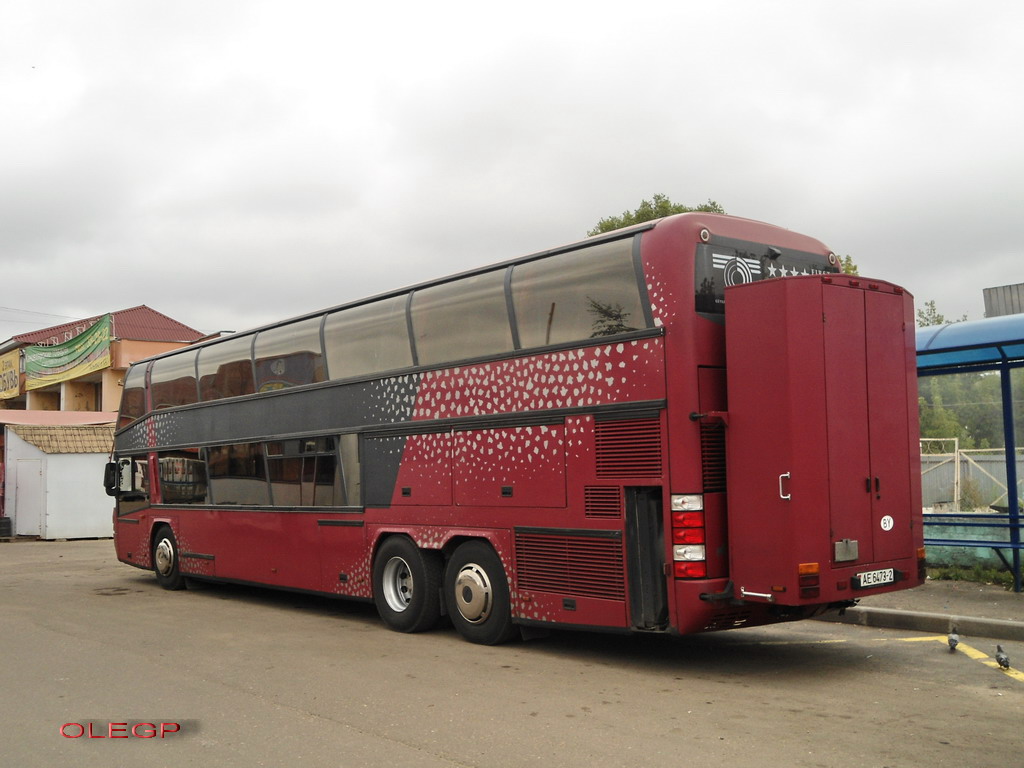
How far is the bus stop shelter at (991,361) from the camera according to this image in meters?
11.7

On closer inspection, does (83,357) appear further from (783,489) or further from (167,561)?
(783,489)

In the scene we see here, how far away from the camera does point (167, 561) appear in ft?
53.7

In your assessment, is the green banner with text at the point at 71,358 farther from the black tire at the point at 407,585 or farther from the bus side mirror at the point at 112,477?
the black tire at the point at 407,585

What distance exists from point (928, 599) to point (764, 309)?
229 inches

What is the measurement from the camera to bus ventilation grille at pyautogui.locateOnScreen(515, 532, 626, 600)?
862cm

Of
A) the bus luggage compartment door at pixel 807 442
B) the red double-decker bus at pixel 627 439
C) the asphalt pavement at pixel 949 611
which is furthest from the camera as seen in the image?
the asphalt pavement at pixel 949 611

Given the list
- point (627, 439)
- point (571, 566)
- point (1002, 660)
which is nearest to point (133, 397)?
point (571, 566)

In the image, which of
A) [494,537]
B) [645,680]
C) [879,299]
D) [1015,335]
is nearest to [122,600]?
[494,537]

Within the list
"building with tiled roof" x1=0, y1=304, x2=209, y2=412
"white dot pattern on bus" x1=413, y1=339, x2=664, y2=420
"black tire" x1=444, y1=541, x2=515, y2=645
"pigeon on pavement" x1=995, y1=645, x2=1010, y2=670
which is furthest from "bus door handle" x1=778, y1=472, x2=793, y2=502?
"building with tiled roof" x1=0, y1=304, x2=209, y2=412

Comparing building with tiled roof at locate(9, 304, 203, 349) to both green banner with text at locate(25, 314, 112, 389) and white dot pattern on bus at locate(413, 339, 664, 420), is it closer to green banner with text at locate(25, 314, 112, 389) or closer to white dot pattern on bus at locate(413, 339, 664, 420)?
green banner with text at locate(25, 314, 112, 389)

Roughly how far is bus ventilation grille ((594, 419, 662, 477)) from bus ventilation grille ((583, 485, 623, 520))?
0.45 ft

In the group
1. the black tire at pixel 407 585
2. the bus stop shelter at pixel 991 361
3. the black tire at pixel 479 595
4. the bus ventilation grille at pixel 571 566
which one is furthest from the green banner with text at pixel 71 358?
the bus stop shelter at pixel 991 361

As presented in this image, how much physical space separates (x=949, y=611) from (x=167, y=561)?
1163cm

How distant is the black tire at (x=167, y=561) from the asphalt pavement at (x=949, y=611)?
10.1 metres
